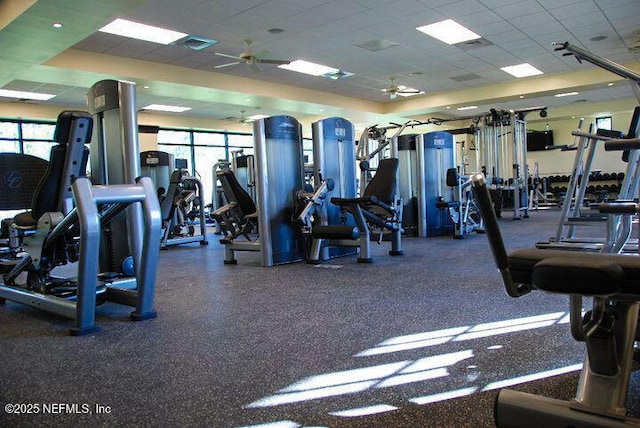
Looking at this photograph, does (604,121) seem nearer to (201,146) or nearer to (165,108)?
(201,146)

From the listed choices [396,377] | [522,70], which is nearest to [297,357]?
[396,377]

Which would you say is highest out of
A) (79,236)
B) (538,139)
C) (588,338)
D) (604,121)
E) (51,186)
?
(604,121)

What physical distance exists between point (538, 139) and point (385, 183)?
12702mm

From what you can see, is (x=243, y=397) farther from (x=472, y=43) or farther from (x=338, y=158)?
(x=472, y=43)

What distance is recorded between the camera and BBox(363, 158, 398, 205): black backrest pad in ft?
17.5

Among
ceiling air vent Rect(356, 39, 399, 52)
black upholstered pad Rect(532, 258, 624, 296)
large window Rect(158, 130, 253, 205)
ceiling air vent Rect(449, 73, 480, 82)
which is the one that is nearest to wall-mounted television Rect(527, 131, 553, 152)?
ceiling air vent Rect(449, 73, 480, 82)

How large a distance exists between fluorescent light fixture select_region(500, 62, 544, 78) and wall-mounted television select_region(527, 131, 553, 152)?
6088 millimetres

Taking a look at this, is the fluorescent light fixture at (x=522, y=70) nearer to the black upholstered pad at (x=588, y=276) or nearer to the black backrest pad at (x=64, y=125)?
the black backrest pad at (x=64, y=125)

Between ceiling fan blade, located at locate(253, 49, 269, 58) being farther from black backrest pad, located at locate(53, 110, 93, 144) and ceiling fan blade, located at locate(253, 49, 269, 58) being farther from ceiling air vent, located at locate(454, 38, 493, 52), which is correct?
black backrest pad, located at locate(53, 110, 93, 144)

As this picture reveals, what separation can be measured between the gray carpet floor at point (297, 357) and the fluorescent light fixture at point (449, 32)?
184 inches

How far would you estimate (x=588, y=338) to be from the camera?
3.92 feet

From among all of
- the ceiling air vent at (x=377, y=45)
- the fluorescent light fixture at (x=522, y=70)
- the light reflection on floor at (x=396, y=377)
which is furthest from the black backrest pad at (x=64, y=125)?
the fluorescent light fixture at (x=522, y=70)

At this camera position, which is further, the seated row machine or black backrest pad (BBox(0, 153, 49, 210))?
black backrest pad (BBox(0, 153, 49, 210))

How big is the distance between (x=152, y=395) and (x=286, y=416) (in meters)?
0.54
